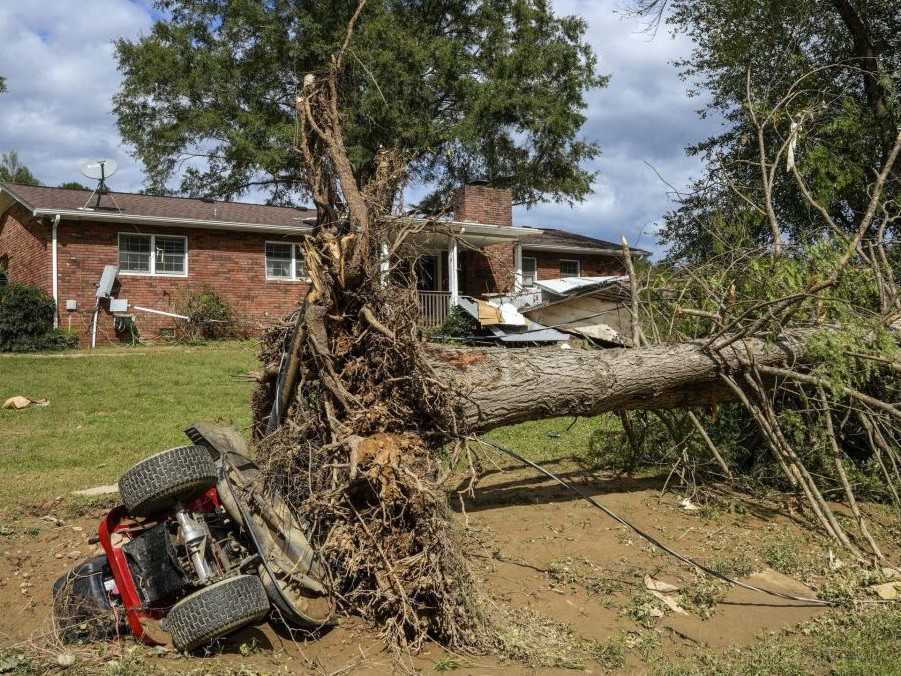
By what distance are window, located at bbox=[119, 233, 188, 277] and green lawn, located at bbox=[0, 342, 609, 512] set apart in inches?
183

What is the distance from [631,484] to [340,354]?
3831mm

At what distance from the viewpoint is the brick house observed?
1806 centimetres

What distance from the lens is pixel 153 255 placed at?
19.2m

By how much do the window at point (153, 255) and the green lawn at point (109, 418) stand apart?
466 centimetres

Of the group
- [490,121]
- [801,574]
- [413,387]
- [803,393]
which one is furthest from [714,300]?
[490,121]

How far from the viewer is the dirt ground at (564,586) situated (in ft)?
12.5

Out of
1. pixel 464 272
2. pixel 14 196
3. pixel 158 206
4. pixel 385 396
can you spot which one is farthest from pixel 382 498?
pixel 464 272

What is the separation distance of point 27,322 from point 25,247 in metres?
4.47

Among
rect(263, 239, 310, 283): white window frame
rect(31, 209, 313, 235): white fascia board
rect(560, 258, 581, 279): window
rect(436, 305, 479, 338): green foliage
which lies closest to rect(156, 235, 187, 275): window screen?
rect(31, 209, 313, 235): white fascia board

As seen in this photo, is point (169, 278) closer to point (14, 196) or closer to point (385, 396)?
point (14, 196)

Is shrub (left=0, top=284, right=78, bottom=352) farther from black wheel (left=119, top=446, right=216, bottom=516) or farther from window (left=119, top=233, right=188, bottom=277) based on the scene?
black wheel (left=119, top=446, right=216, bottom=516)

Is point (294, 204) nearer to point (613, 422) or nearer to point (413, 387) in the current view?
point (613, 422)

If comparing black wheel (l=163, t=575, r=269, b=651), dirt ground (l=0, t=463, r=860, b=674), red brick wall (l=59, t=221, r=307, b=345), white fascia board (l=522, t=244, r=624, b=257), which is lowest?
dirt ground (l=0, t=463, r=860, b=674)

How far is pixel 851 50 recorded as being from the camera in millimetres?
18844
